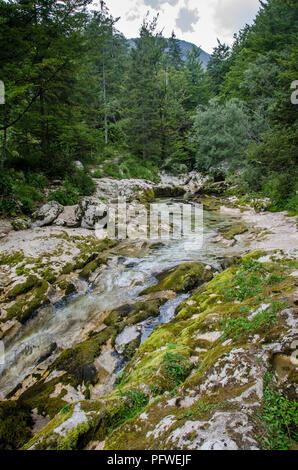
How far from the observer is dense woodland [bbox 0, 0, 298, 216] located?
968 centimetres

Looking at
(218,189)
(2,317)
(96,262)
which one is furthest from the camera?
(218,189)

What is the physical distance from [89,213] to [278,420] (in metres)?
10.2

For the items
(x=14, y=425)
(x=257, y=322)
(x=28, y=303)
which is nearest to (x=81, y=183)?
(x=28, y=303)

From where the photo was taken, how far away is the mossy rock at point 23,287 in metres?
5.76

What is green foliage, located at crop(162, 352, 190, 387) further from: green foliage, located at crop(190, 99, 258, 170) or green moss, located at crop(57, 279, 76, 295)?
green foliage, located at crop(190, 99, 258, 170)

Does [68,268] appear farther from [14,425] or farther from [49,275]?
[14,425]

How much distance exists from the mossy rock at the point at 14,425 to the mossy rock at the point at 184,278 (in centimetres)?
372

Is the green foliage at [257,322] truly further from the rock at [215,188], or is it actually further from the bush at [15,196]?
the rock at [215,188]

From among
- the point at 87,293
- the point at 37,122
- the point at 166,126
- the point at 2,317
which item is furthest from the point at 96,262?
the point at 166,126

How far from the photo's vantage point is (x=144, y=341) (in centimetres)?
421

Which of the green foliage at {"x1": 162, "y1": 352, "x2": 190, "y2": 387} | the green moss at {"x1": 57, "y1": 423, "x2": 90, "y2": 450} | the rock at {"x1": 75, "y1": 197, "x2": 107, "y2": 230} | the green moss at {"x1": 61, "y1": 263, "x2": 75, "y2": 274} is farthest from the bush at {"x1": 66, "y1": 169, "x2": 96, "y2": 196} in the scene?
the green moss at {"x1": 57, "y1": 423, "x2": 90, "y2": 450}
